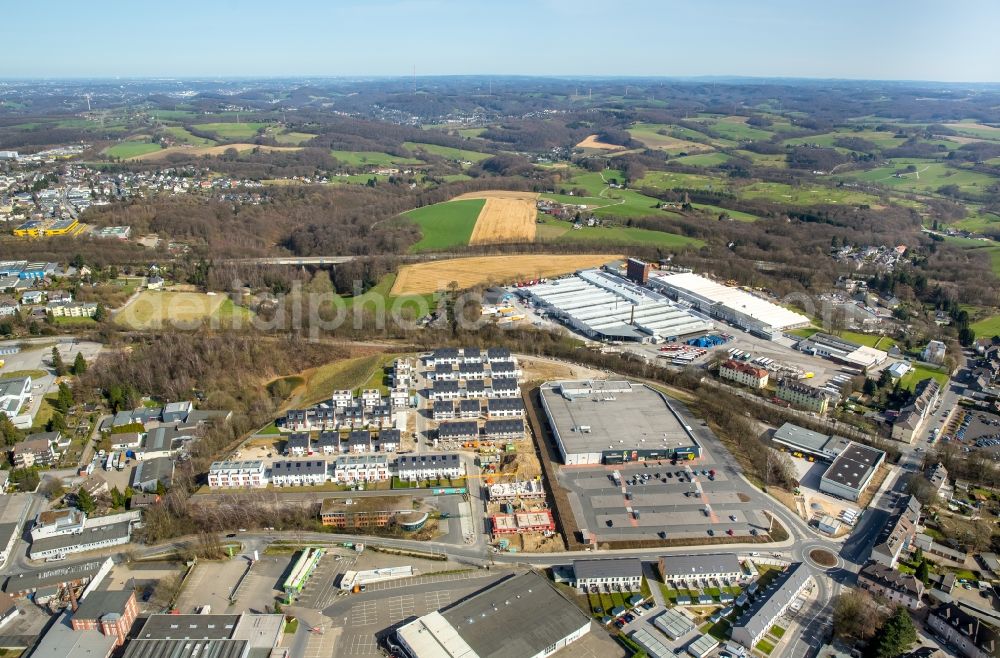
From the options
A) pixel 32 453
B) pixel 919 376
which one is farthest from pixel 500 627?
pixel 919 376

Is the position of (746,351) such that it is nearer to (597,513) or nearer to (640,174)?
(597,513)

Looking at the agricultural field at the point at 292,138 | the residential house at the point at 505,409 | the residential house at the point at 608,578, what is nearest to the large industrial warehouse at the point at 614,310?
the residential house at the point at 505,409

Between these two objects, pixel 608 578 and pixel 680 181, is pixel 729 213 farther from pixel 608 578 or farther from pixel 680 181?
pixel 608 578

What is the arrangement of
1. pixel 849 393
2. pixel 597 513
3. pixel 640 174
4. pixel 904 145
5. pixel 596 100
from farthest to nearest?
pixel 596 100 < pixel 904 145 < pixel 640 174 < pixel 849 393 < pixel 597 513

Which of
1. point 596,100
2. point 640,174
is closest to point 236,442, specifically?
point 640,174

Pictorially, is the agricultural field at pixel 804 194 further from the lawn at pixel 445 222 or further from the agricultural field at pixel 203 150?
the agricultural field at pixel 203 150
